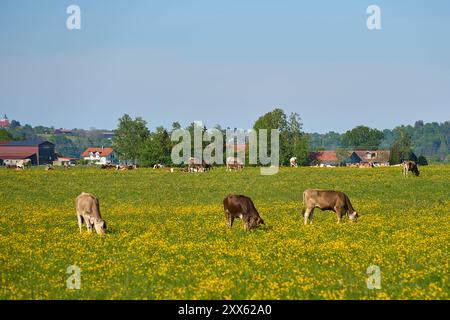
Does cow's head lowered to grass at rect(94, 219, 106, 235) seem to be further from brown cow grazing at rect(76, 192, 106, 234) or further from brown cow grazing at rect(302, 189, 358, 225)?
brown cow grazing at rect(302, 189, 358, 225)

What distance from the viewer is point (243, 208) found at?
91.0 ft

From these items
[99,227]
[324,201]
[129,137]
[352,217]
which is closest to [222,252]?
[99,227]

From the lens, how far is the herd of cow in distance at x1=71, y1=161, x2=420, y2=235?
27.3m

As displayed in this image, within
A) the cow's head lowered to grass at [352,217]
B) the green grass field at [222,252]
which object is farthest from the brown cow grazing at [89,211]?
the cow's head lowered to grass at [352,217]

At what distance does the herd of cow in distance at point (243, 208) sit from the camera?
2728 cm

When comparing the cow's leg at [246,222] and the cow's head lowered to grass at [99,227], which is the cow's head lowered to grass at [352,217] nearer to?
the cow's leg at [246,222]

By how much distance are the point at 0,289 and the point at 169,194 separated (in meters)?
35.9

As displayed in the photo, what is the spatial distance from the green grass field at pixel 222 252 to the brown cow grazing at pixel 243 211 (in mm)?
484

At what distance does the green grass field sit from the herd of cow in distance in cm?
53

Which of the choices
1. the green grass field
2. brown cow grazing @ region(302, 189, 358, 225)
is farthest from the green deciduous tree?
brown cow grazing @ region(302, 189, 358, 225)

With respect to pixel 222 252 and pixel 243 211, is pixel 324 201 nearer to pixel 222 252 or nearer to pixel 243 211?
pixel 243 211

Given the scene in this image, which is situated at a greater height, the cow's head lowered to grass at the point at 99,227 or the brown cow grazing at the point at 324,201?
the brown cow grazing at the point at 324,201
